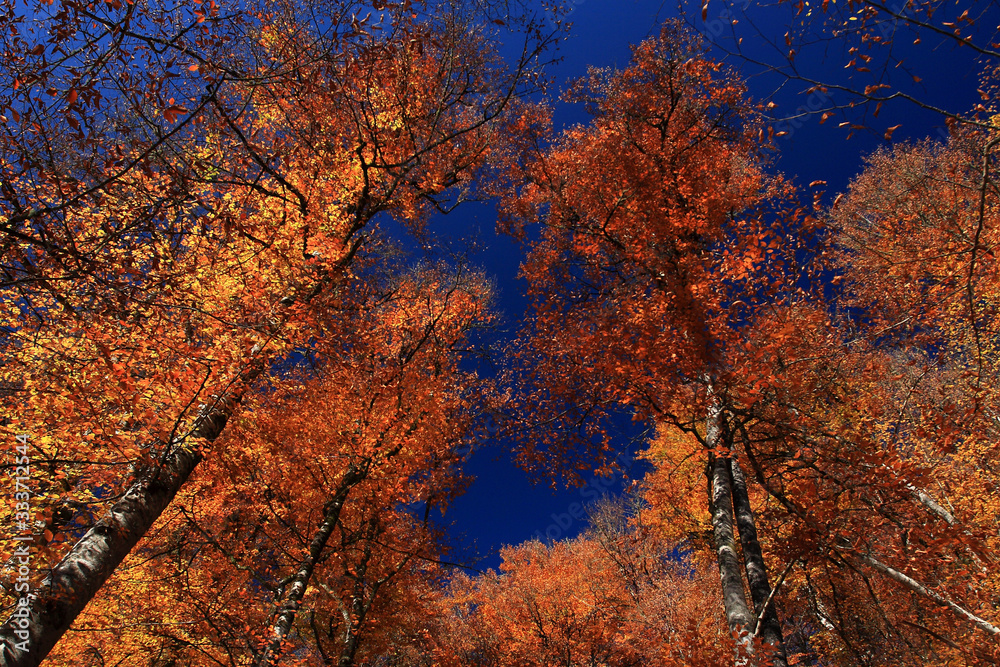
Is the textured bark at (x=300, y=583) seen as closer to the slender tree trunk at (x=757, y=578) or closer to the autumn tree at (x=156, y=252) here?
the autumn tree at (x=156, y=252)

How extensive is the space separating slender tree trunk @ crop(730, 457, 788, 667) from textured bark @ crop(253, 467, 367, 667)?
18.8 feet

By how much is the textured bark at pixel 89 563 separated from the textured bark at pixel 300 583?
8.26 feet

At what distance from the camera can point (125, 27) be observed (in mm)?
2309

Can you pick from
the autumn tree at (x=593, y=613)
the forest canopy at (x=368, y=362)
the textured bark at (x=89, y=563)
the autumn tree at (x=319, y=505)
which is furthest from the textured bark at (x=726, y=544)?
the autumn tree at (x=593, y=613)

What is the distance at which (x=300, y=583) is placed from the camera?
5664 millimetres

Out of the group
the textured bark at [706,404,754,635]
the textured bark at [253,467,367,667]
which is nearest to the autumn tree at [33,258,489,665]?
the textured bark at [253,467,367,667]

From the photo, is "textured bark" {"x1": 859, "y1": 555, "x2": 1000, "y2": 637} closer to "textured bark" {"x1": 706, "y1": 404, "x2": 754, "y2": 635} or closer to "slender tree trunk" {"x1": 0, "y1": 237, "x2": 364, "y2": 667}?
"textured bark" {"x1": 706, "y1": 404, "x2": 754, "y2": 635}

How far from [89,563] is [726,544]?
6685mm

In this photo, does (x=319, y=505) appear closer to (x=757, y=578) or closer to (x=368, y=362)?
(x=368, y=362)

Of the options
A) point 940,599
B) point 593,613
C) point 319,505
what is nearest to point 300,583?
point 319,505

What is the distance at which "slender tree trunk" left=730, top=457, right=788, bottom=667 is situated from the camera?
4.36 m

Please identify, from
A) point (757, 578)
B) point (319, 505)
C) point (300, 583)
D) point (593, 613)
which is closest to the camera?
point (757, 578)

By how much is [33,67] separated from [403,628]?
13884 millimetres

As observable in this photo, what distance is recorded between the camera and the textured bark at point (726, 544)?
4483mm
